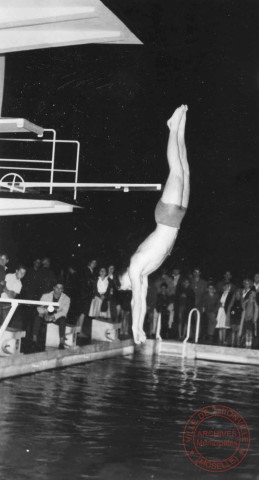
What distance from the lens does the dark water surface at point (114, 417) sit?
5902mm

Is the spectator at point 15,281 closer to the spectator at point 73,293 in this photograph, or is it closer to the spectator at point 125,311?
the spectator at point 73,293

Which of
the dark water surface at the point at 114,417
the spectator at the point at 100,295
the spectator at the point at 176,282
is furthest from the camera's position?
the spectator at the point at 176,282

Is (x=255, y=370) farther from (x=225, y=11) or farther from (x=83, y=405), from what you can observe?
(x=225, y=11)

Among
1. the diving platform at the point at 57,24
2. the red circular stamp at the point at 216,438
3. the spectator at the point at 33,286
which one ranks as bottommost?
the red circular stamp at the point at 216,438

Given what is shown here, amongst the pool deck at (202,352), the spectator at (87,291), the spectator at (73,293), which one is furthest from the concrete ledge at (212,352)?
→ the spectator at (73,293)

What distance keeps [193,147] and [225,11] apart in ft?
22.4

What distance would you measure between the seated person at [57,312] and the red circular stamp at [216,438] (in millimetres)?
3062

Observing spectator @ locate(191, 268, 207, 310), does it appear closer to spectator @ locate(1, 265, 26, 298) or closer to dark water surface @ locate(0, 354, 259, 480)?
dark water surface @ locate(0, 354, 259, 480)

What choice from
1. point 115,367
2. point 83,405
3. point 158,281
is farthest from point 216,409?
point 158,281

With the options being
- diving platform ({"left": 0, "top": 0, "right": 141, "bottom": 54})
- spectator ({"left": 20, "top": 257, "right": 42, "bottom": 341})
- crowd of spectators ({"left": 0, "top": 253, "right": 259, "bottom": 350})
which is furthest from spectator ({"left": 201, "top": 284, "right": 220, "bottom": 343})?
diving platform ({"left": 0, "top": 0, "right": 141, "bottom": 54})

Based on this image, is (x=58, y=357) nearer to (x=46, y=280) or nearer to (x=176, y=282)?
(x=46, y=280)

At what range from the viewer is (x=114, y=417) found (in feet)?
25.6

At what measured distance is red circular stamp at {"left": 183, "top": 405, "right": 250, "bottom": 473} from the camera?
6285mm

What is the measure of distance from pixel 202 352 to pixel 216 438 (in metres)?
5.77
